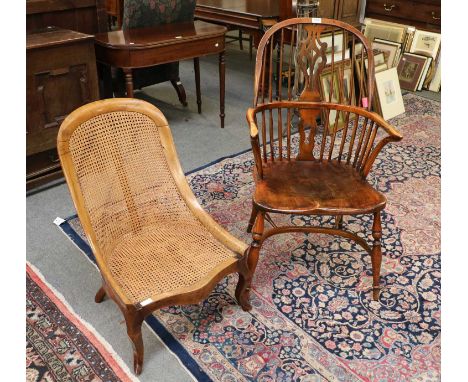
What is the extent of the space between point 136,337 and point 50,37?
186cm

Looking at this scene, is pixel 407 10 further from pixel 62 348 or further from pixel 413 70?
pixel 62 348

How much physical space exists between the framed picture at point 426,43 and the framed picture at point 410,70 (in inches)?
4.5

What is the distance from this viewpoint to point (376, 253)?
2.02 m

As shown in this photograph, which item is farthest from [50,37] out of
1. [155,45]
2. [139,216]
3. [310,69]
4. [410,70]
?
[410,70]

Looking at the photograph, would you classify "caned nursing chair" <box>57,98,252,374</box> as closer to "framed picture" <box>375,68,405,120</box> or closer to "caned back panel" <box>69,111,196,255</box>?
"caned back panel" <box>69,111,196,255</box>

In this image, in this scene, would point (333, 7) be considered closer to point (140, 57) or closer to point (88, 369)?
point (140, 57)

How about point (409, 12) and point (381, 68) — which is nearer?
point (381, 68)

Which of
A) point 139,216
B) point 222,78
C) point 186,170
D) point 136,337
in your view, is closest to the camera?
point 136,337

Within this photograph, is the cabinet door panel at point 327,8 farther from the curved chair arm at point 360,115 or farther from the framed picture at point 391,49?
the curved chair arm at point 360,115

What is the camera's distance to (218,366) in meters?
1.78

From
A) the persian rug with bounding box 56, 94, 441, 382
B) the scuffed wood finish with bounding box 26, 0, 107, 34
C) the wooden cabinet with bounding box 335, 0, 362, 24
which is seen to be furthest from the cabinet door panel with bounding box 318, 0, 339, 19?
the persian rug with bounding box 56, 94, 441, 382

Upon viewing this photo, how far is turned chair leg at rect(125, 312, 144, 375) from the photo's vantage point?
1.61 m

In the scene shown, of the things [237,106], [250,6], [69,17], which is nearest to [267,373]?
[69,17]

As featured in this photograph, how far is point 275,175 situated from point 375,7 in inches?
151
